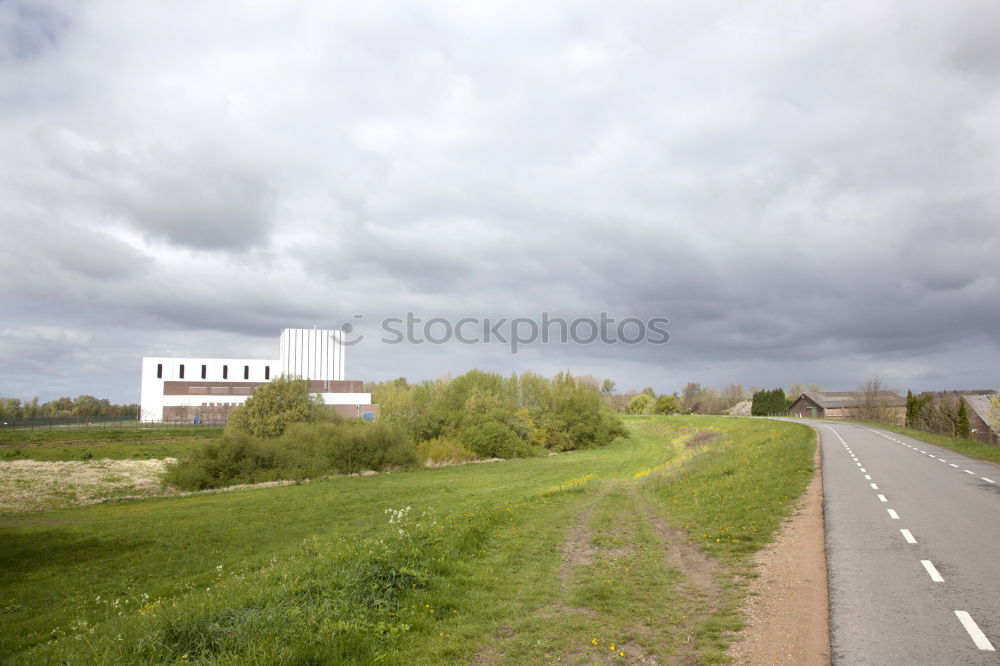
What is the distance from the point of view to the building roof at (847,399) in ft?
340

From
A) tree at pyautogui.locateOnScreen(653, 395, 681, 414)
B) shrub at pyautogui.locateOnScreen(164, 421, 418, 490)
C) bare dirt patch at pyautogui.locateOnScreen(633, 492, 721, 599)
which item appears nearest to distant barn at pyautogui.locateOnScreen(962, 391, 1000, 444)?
shrub at pyautogui.locateOnScreen(164, 421, 418, 490)

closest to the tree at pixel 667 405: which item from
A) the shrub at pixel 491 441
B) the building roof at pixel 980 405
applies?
the building roof at pixel 980 405

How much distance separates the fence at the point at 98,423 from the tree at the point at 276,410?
35660 millimetres

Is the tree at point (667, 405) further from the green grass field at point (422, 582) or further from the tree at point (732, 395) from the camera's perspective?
the green grass field at point (422, 582)

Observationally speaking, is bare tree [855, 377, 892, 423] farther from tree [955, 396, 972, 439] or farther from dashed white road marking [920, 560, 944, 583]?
dashed white road marking [920, 560, 944, 583]

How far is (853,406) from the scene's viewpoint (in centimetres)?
11719

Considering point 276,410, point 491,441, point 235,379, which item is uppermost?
point 235,379

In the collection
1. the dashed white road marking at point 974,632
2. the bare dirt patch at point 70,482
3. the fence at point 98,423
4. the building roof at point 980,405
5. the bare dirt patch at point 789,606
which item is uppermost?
the building roof at point 980,405

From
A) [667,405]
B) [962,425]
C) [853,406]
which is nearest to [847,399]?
[853,406]

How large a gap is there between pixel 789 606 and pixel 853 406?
127m

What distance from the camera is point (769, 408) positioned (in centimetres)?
13150

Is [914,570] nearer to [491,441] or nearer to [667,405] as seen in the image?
[491,441]

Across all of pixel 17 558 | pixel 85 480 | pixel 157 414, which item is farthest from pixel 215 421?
pixel 17 558

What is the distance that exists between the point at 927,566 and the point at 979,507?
25.6ft
